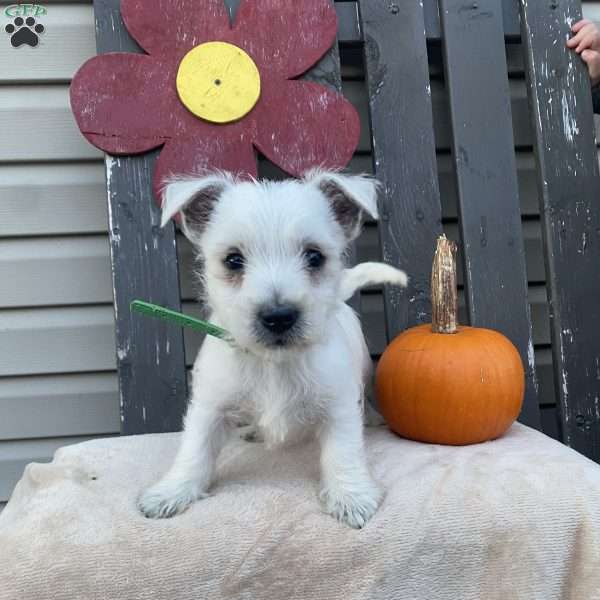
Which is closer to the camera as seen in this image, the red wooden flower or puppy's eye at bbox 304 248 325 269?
puppy's eye at bbox 304 248 325 269

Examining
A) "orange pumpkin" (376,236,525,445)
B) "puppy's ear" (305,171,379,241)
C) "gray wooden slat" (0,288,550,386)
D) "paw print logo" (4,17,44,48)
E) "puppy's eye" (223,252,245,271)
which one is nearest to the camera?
"puppy's eye" (223,252,245,271)

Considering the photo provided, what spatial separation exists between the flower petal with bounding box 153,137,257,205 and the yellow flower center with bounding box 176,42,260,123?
0.10 m

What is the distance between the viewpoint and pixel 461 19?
2637 millimetres

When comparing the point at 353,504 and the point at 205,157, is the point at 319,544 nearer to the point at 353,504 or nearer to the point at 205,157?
the point at 353,504

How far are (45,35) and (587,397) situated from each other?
3.09m

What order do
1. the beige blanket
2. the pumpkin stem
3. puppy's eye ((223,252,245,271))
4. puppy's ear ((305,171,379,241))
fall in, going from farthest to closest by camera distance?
the pumpkin stem, puppy's ear ((305,171,379,241)), puppy's eye ((223,252,245,271)), the beige blanket

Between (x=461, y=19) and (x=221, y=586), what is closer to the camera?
(x=221, y=586)

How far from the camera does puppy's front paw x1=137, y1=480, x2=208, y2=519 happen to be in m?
1.64

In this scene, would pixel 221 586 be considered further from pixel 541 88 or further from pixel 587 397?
pixel 541 88

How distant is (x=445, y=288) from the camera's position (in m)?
2.21

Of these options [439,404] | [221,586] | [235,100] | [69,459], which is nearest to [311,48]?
[235,100]

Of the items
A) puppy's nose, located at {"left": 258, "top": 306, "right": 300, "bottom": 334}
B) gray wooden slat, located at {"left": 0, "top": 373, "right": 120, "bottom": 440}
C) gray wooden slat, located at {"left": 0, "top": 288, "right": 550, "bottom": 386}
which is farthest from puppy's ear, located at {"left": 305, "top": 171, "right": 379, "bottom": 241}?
gray wooden slat, located at {"left": 0, "top": 373, "right": 120, "bottom": 440}

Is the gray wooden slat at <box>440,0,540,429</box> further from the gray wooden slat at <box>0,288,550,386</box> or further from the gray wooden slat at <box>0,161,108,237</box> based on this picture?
the gray wooden slat at <box>0,161,108,237</box>

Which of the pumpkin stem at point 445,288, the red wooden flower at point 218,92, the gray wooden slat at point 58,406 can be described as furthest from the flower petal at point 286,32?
the gray wooden slat at point 58,406
